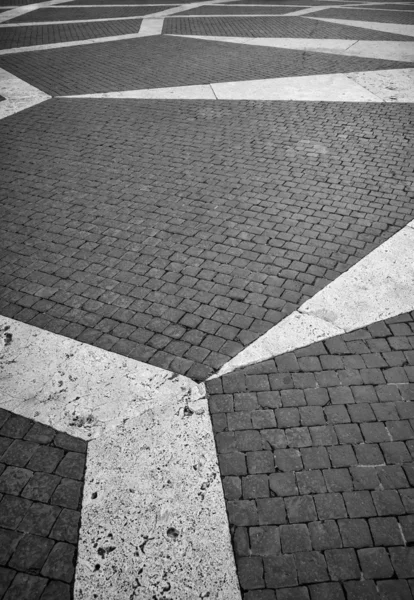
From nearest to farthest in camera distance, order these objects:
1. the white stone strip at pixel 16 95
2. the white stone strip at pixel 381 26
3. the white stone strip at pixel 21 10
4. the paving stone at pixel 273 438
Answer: the paving stone at pixel 273 438
the white stone strip at pixel 16 95
the white stone strip at pixel 381 26
the white stone strip at pixel 21 10

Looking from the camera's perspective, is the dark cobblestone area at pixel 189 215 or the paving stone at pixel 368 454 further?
the dark cobblestone area at pixel 189 215

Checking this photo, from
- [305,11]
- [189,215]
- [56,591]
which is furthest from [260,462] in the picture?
[305,11]

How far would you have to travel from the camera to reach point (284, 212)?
5020mm

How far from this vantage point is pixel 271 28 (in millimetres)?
13211

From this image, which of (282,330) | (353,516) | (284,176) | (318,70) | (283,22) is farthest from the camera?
(283,22)

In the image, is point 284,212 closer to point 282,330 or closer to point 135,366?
point 282,330

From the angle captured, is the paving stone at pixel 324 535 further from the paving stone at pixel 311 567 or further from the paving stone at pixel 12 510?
the paving stone at pixel 12 510

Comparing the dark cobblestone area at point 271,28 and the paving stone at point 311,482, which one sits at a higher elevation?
the dark cobblestone area at point 271,28

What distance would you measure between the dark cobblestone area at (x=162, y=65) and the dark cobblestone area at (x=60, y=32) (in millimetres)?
1344

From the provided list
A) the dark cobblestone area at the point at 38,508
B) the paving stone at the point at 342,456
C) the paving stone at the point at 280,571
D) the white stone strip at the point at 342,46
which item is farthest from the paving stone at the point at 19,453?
the white stone strip at the point at 342,46

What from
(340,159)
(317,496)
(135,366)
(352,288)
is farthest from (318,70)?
(317,496)

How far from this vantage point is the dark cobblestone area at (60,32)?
12.2 metres

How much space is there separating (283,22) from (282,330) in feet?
45.0

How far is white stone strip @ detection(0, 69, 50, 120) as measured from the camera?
8.00m
